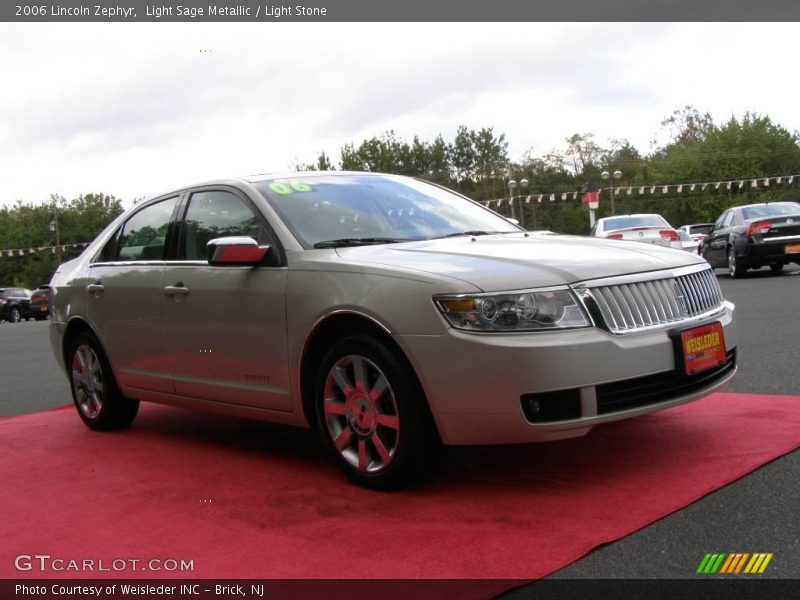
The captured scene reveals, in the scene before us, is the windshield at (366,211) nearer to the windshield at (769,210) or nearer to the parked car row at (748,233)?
the parked car row at (748,233)

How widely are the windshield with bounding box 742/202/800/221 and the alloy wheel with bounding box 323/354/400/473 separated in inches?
644

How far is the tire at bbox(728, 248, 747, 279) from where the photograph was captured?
776 inches

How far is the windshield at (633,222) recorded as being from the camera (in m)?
19.4

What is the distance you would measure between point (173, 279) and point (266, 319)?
994mm

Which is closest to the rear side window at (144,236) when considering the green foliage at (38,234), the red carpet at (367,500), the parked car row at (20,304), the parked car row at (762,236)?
the red carpet at (367,500)

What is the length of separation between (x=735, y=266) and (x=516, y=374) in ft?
56.0

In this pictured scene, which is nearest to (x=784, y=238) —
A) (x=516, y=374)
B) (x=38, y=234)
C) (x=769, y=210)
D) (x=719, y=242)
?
(x=769, y=210)

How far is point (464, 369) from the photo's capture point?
13.5 feet

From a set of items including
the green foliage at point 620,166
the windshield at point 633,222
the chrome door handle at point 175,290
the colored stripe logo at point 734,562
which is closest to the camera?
the colored stripe logo at point 734,562

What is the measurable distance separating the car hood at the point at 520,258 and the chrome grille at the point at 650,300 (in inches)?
2.8

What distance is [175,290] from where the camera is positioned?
5.68m

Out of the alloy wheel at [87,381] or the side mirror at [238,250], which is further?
the alloy wheel at [87,381]

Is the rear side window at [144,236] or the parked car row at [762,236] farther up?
the rear side window at [144,236]

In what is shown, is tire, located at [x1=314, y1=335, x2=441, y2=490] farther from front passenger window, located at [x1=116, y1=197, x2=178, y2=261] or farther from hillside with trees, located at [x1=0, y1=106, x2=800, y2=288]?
hillside with trees, located at [x1=0, y1=106, x2=800, y2=288]
